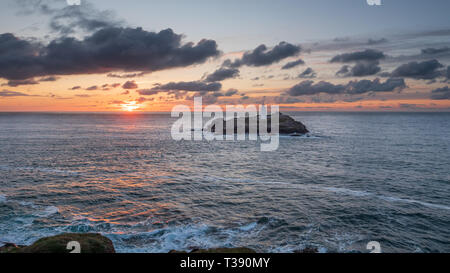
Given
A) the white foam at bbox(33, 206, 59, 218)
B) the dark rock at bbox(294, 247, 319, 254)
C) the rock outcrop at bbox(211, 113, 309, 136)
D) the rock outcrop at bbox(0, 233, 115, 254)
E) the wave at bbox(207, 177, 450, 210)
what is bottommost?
the wave at bbox(207, 177, 450, 210)

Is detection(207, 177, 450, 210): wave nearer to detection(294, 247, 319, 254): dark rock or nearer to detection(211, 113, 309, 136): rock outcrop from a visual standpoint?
detection(294, 247, 319, 254): dark rock

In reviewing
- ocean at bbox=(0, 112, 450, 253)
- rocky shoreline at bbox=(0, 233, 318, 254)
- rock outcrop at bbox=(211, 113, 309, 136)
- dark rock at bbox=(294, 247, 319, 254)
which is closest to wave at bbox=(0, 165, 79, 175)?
ocean at bbox=(0, 112, 450, 253)

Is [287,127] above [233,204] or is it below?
above

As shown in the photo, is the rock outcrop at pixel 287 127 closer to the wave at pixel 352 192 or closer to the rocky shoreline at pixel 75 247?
the wave at pixel 352 192

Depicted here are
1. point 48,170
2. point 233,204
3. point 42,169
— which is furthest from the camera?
point 42,169

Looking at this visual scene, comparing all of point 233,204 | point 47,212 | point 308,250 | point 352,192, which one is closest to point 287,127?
point 352,192

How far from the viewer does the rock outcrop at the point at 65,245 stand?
13383 millimetres

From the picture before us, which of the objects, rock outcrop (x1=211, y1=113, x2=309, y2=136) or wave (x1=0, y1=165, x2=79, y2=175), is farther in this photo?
rock outcrop (x1=211, y1=113, x2=309, y2=136)

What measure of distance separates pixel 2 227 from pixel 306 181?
32.8m

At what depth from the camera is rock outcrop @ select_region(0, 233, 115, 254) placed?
1338cm

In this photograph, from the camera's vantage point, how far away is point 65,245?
1370 centimetres

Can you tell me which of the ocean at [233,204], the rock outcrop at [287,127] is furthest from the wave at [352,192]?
the rock outcrop at [287,127]

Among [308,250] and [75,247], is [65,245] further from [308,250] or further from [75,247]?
[308,250]

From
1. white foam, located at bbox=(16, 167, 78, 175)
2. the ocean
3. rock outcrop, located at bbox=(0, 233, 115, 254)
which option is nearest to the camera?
rock outcrop, located at bbox=(0, 233, 115, 254)
